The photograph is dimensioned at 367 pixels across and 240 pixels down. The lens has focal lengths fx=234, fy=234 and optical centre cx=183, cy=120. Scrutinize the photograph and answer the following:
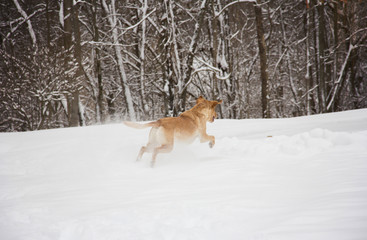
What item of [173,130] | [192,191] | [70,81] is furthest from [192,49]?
[192,191]

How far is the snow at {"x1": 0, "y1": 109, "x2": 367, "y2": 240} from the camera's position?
161 cm

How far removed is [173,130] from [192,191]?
1.70 metres

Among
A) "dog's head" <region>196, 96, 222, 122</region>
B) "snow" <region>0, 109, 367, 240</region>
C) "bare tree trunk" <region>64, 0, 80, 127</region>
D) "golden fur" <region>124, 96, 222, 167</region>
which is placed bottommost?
"snow" <region>0, 109, 367, 240</region>

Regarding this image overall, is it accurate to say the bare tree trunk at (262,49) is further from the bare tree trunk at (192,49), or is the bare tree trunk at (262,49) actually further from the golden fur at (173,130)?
the golden fur at (173,130)

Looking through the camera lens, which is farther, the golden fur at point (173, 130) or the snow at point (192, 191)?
the golden fur at point (173, 130)

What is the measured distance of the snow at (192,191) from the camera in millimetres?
1611

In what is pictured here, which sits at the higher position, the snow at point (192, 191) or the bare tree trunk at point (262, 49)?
the bare tree trunk at point (262, 49)

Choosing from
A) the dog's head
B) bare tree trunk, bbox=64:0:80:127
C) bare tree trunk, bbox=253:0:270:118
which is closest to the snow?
the dog's head

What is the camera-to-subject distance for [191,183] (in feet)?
8.91

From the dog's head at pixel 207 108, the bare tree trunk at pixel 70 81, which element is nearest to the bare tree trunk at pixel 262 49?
the dog's head at pixel 207 108

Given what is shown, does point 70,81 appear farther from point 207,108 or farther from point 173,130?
Result: point 173,130

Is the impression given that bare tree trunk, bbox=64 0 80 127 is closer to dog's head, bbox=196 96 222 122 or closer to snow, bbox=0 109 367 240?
snow, bbox=0 109 367 240

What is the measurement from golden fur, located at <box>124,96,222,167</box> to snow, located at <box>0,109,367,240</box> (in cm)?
28

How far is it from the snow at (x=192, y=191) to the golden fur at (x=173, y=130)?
28 centimetres
